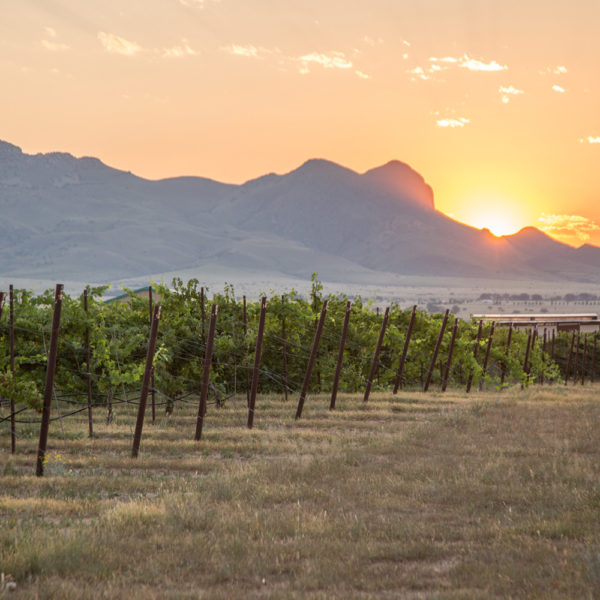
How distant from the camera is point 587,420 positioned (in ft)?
57.6

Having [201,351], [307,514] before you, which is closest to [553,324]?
[201,351]

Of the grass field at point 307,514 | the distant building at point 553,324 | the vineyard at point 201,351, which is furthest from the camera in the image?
the distant building at point 553,324

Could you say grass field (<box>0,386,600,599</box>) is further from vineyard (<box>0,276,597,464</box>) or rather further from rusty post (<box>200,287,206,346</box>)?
rusty post (<box>200,287,206,346</box>)

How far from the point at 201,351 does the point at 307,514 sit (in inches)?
546

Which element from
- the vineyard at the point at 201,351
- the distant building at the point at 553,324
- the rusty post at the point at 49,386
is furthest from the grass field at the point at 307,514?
the distant building at the point at 553,324

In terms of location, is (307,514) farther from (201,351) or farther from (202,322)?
(201,351)

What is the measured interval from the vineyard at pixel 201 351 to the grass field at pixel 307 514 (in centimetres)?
160

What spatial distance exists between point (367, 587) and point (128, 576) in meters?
2.32

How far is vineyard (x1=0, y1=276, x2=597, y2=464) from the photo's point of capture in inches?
690

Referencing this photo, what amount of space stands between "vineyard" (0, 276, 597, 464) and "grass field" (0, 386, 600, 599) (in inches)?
63.2

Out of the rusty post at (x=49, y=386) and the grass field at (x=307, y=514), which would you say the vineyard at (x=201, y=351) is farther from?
the grass field at (x=307, y=514)

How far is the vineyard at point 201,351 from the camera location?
17.5 metres

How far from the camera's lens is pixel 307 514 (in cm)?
920

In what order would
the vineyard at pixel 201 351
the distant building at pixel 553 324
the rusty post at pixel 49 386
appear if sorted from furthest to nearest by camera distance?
1. the distant building at pixel 553 324
2. the vineyard at pixel 201 351
3. the rusty post at pixel 49 386
